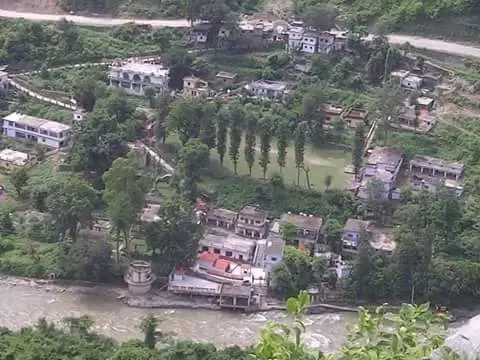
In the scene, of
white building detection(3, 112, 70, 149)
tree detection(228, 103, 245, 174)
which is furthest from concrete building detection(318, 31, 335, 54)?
white building detection(3, 112, 70, 149)

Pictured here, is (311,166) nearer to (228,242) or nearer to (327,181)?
(327,181)

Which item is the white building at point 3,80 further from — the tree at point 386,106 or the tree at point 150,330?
the tree at point 150,330

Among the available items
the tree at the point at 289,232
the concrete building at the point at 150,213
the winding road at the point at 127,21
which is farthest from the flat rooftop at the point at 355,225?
the winding road at the point at 127,21

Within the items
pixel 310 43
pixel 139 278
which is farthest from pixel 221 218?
pixel 310 43

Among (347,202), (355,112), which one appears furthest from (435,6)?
(347,202)

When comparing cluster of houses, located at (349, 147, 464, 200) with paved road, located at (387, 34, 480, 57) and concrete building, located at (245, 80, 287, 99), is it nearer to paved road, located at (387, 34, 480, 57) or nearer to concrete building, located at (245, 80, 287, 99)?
concrete building, located at (245, 80, 287, 99)

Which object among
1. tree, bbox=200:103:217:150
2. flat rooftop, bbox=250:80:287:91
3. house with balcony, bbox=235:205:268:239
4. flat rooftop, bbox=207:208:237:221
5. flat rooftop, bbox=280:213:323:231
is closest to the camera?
flat rooftop, bbox=280:213:323:231
